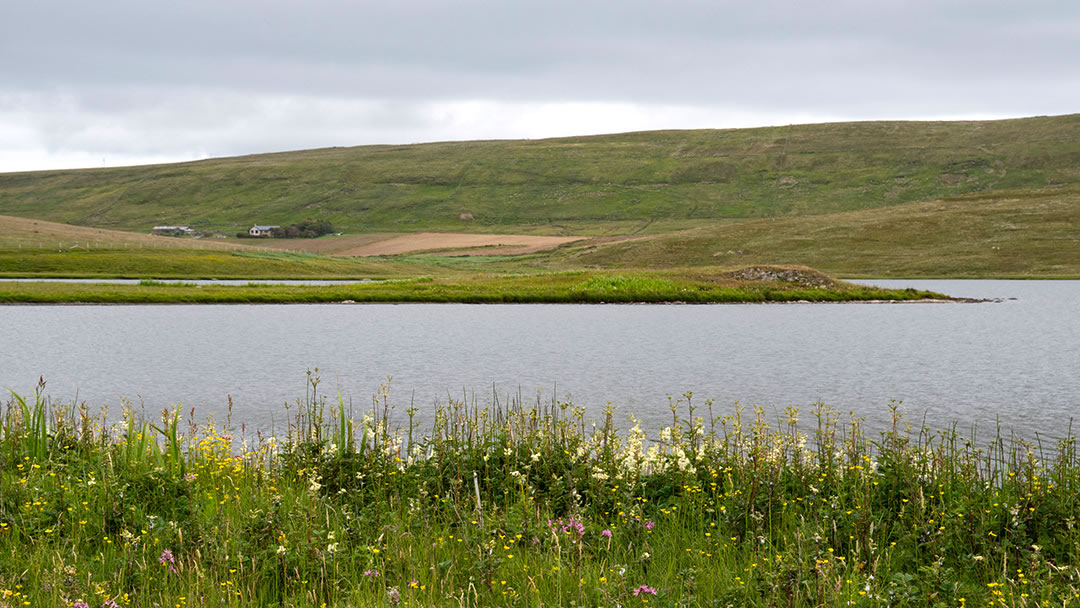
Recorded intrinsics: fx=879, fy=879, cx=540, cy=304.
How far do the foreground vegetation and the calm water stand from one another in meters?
3.81

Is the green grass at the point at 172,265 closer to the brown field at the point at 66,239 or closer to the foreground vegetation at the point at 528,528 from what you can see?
the brown field at the point at 66,239

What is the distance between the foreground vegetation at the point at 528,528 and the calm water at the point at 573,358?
12.5ft

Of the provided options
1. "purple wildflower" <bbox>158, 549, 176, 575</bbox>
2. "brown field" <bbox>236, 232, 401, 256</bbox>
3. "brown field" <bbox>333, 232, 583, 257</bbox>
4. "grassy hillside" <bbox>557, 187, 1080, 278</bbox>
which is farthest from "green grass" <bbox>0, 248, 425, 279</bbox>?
"purple wildflower" <bbox>158, 549, 176, 575</bbox>

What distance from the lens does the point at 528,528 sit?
29.8 ft

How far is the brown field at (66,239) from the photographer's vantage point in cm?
12250

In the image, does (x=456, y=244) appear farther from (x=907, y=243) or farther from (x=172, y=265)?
(x=907, y=243)

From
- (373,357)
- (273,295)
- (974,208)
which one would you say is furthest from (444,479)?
(974,208)

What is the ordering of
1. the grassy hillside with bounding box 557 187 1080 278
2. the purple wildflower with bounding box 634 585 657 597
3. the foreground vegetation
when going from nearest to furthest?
the purple wildflower with bounding box 634 585 657 597 → the foreground vegetation → the grassy hillside with bounding box 557 187 1080 278

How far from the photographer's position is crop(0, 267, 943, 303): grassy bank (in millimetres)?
67031

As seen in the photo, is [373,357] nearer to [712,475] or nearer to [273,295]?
[712,475]

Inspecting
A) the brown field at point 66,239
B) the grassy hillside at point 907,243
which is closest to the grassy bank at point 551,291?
the grassy hillside at point 907,243

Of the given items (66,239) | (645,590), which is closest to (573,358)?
(645,590)

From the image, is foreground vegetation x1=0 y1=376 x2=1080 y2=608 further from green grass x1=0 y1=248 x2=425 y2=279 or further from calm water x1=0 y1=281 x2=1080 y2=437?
green grass x1=0 y1=248 x2=425 y2=279

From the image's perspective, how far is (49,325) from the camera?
45.5 metres
